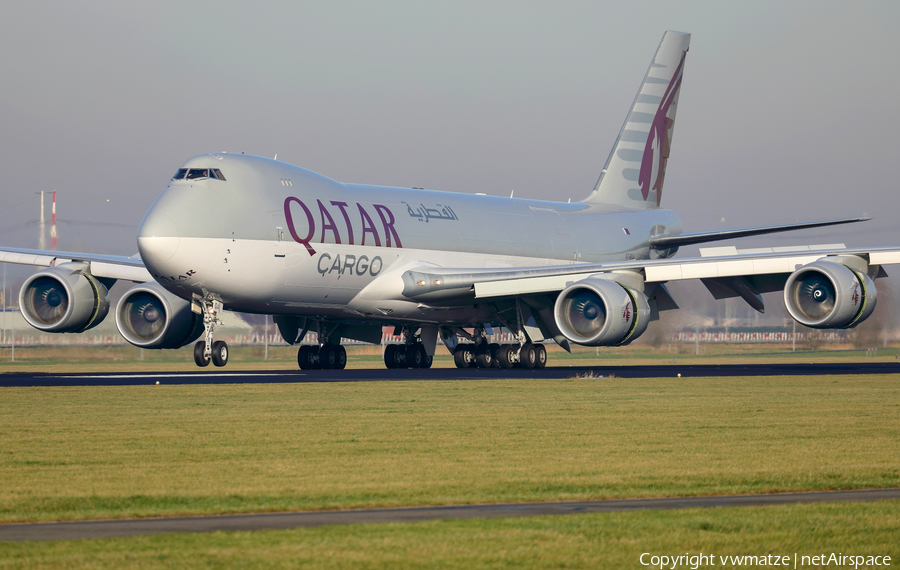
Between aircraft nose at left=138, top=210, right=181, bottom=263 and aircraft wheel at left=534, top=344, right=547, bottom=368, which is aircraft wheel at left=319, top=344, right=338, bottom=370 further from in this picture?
aircraft nose at left=138, top=210, right=181, bottom=263

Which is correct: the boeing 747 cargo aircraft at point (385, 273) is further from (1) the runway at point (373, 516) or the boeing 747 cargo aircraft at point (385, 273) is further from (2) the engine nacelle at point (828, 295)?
(1) the runway at point (373, 516)

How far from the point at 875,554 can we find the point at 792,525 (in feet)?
3.26

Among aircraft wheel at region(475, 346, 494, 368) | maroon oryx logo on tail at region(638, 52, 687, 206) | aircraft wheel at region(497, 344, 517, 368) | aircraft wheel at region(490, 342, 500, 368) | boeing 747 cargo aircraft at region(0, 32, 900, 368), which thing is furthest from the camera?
maroon oryx logo on tail at region(638, 52, 687, 206)

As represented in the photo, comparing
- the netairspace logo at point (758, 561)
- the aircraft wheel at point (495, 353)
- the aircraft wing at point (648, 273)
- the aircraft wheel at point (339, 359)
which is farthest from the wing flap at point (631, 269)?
the netairspace logo at point (758, 561)

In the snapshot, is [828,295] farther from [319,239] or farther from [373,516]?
[373,516]

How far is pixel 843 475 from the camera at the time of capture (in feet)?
37.8

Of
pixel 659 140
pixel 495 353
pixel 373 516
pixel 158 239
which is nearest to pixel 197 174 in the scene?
pixel 158 239

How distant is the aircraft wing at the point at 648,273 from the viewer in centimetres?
3005

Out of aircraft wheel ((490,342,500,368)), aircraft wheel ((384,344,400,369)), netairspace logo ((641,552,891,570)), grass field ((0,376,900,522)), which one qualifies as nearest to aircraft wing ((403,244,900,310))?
aircraft wheel ((490,342,500,368))

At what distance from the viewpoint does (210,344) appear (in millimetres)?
28641

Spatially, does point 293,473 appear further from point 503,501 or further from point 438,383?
point 438,383

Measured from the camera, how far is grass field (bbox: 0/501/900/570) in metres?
7.39

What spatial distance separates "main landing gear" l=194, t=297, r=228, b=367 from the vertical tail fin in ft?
61.4

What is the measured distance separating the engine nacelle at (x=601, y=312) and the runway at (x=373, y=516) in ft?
62.1
